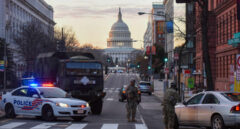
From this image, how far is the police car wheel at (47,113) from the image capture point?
21453 millimetres

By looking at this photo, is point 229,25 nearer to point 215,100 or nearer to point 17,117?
point 17,117

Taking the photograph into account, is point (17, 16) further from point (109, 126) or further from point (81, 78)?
point (109, 126)

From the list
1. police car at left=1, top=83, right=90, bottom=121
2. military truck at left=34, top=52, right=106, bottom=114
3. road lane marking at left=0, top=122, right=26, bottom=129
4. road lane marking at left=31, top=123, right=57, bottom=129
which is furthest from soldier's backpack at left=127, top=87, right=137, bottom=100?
military truck at left=34, top=52, right=106, bottom=114

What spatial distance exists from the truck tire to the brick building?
1781cm

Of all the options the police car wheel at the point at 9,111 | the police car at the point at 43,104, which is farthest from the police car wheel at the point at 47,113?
the police car wheel at the point at 9,111

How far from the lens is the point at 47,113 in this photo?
21641mm

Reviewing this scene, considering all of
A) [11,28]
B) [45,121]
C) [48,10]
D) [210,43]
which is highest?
[48,10]

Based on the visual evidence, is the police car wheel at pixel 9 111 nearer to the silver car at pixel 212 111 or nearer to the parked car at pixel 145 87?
the silver car at pixel 212 111

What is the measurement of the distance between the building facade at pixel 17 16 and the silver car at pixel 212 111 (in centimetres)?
5969

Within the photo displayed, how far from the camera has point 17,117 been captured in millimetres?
23984

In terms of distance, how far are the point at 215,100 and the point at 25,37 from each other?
73249 mm

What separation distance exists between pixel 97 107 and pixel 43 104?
5.94 metres

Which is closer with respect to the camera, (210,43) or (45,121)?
(45,121)

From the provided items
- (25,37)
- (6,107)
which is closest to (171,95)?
(6,107)
